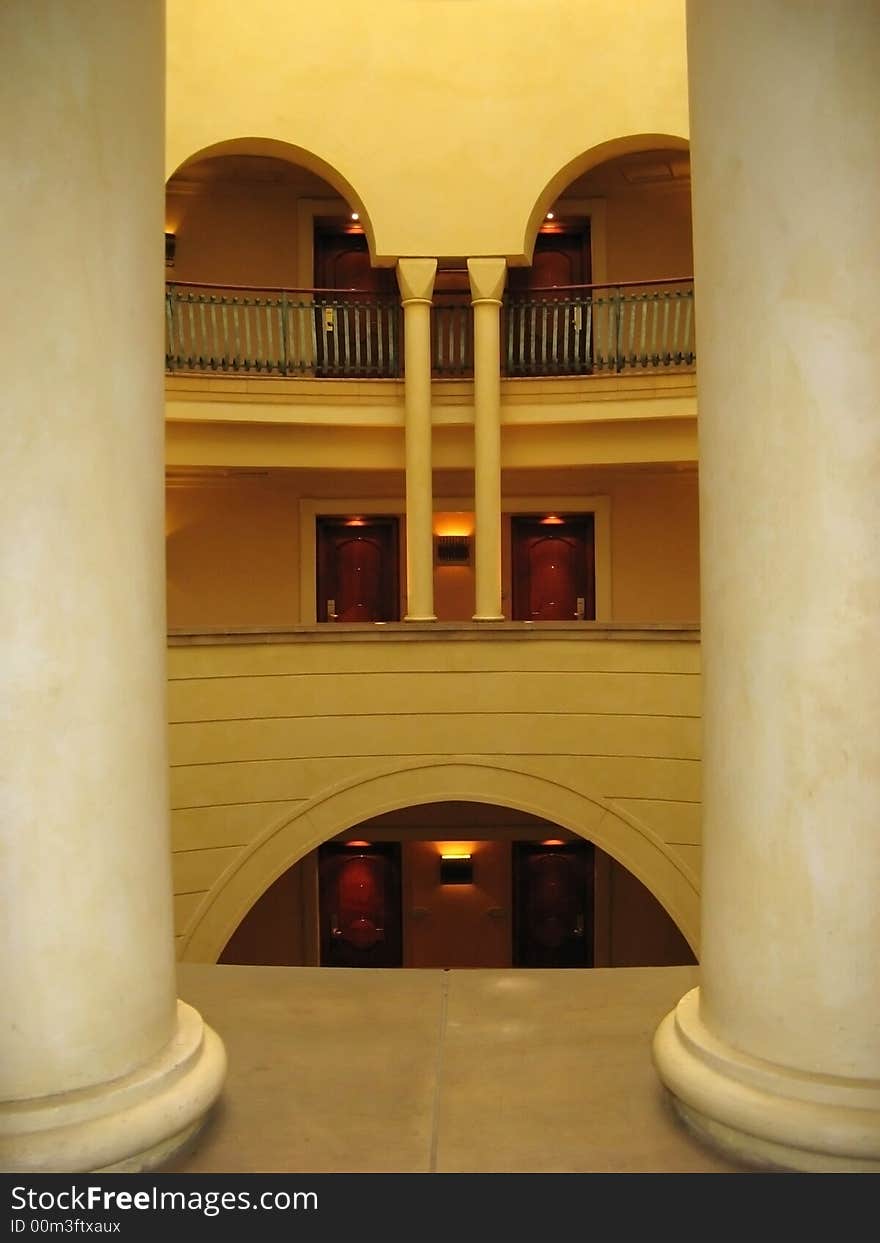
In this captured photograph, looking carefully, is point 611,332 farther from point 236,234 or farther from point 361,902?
point 361,902

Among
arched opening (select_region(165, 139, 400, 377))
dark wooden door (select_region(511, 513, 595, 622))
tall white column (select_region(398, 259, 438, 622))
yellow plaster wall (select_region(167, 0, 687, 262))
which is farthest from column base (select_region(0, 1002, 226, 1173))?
dark wooden door (select_region(511, 513, 595, 622))

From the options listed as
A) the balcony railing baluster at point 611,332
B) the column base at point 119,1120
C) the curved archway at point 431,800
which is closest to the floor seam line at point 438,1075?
the column base at point 119,1120

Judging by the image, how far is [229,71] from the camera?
38.4 feet

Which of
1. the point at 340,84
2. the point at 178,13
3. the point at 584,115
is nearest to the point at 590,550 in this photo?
the point at 584,115

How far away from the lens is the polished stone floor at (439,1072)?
2332mm

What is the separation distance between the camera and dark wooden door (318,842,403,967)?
49.1ft

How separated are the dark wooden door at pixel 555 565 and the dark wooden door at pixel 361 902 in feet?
12.1

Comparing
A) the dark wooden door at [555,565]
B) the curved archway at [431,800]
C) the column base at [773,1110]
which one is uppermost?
the dark wooden door at [555,565]

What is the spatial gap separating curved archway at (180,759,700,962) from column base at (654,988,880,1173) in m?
8.04

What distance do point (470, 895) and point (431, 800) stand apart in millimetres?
4765

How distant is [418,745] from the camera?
1067 cm

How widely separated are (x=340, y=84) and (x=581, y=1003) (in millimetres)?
10764

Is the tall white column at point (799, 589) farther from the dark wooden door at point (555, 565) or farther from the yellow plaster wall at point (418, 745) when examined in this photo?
the dark wooden door at point (555, 565)

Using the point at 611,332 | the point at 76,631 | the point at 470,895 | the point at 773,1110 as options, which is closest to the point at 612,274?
the point at 611,332
